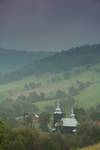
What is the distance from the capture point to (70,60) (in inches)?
4008

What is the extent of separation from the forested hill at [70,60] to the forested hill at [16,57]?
47.3m

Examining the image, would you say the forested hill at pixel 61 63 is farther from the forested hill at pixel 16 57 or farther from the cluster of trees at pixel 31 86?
the forested hill at pixel 16 57

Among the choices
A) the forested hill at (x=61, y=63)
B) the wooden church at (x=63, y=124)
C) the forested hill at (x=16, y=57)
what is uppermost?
the forested hill at (x=16, y=57)

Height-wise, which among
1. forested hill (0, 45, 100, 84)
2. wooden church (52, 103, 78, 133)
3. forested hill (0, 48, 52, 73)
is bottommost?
wooden church (52, 103, 78, 133)

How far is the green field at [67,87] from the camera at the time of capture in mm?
54534

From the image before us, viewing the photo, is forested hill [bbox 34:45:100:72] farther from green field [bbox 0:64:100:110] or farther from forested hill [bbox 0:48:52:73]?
forested hill [bbox 0:48:52:73]

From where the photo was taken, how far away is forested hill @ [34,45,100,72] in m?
93.1

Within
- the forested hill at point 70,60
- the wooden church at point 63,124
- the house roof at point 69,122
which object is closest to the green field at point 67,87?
the forested hill at point 70,60

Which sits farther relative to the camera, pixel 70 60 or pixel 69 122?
pixel 70 60

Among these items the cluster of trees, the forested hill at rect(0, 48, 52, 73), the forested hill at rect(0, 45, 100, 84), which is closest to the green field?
the cluster of trees

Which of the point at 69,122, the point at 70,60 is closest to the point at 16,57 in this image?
the point at 70,60

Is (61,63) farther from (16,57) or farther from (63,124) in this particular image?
(16,57)

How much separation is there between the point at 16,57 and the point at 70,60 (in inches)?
3311

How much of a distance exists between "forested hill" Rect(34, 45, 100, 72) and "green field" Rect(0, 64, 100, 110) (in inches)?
252
